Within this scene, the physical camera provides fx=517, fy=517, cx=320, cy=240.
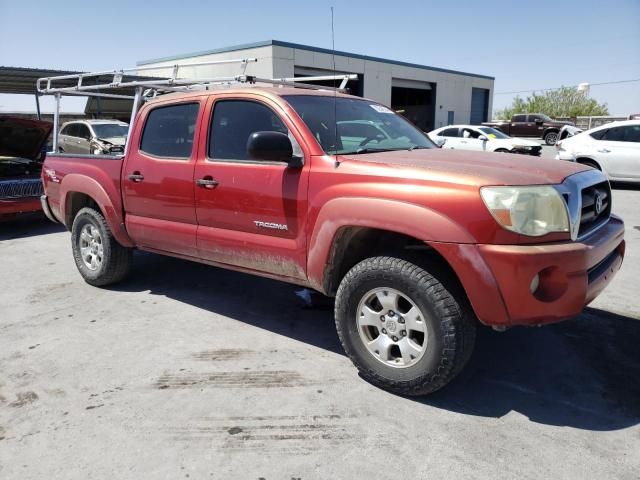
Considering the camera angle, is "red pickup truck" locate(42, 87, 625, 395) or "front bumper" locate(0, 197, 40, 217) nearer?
"red pickup truck" locate(42, 87, 625, 395)

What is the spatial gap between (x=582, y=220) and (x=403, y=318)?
1171 millimetres

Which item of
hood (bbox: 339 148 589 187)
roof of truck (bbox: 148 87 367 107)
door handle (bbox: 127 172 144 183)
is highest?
roof of truck (bbox: 148 87 367 107)

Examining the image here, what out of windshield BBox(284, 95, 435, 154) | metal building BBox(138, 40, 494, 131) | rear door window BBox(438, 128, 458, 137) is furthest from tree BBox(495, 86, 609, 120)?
windshield BBox(284, 95, 435, 154)

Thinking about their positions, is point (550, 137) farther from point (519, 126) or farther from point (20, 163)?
point (20, 163)

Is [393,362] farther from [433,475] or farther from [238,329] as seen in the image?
[238,329]

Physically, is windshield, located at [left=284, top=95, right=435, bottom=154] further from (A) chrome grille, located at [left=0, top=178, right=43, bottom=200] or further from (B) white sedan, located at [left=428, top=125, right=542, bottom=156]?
(B) white sedan, located at [left=428, top=125, right=542, bottom=156]

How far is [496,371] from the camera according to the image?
3.41 m

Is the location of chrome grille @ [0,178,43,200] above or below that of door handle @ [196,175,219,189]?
below

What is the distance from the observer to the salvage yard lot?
2.50m

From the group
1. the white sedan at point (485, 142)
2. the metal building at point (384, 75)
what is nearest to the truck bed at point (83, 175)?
the white sedan at point (485, 142)

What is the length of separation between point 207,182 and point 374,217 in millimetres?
1513

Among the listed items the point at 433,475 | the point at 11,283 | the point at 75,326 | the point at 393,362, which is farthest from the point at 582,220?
the point at 11,283

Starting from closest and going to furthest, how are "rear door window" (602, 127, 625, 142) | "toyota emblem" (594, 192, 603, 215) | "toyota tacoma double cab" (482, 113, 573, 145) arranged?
"toyota emblem" (594, 192, 603, 215), "rear door window" (602, 127, 625, 142), "toyota tacoma double cab" (482, 113, 573, 145)

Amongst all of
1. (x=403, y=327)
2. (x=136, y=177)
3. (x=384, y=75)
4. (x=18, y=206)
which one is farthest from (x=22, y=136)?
(x=384, y=75)
